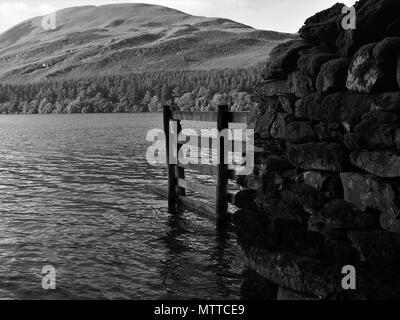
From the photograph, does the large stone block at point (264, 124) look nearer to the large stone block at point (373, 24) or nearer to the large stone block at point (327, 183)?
the large stone block at point (327, 183)

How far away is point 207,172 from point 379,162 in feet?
28.4

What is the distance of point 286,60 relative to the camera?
348 inches

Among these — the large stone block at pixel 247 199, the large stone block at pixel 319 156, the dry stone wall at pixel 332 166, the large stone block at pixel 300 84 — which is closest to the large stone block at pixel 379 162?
the dry stone wall at pixel 332 166

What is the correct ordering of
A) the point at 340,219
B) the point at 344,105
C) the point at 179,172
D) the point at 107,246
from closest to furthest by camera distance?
1. the point at 340,219
2. the point at 344,105
3. the point at 107,246
4. the point at 179,172

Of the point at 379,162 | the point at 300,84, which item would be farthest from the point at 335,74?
the point at 379,162

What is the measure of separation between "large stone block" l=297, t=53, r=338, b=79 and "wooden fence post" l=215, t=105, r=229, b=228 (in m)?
5.44

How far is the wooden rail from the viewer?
13.7m

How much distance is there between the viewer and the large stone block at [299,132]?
26.1 ft

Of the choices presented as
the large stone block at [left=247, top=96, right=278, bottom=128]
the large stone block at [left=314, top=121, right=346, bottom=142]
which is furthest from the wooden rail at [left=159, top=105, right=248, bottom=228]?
the large stone block at [left=314, top=121, right=346, bottom=142]

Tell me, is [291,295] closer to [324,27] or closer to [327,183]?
[327,183]

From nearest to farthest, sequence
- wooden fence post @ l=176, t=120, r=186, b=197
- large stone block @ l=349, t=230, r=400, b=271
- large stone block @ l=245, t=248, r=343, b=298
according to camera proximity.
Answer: large stone block @ l=349, t=230, r=400, b=271 → large stone block @ l=245, t=248, r=343, b=298 → wooden fence post @ l=176, t=120, r=186, b=197

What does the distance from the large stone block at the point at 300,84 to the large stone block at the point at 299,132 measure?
553mm

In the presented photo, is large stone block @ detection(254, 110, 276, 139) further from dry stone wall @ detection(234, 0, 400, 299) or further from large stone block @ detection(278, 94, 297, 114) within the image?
large stone block @ detection(278, 94, 297, 114)
